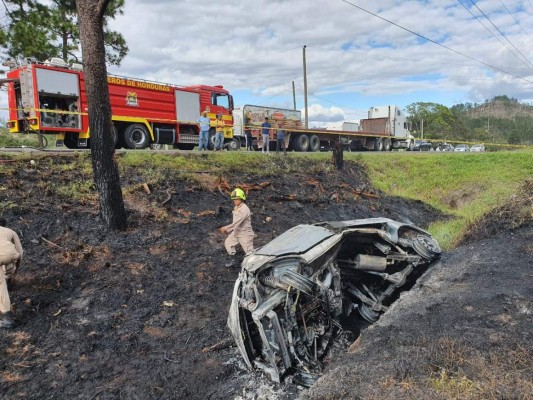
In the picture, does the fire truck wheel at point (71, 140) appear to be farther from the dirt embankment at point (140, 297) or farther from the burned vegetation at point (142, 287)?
the dirt embankment at point (140, 297)

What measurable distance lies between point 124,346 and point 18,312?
1.32m

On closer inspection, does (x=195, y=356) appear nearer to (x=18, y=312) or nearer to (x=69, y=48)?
(x=18, y=312)

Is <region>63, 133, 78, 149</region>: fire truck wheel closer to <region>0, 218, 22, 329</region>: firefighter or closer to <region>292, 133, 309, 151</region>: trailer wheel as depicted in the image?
<region>0, 218, 22, 329</region>: firefighter

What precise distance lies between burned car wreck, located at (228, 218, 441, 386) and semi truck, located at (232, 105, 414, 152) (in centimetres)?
1099

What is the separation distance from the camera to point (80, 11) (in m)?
6.51

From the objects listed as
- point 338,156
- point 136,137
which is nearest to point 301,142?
point 338,156

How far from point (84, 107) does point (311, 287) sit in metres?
11.4

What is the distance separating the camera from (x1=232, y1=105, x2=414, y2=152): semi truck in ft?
71.8

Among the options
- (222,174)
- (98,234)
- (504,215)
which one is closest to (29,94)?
(222,174)

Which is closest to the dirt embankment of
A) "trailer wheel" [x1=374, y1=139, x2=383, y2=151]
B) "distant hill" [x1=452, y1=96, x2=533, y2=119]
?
"trailer wheel" [x1=374, y1=139, x2=383, y2=151]

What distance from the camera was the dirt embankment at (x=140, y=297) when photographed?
4.21 m

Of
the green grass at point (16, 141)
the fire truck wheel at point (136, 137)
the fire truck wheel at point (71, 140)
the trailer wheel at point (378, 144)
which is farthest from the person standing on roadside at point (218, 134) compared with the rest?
the trailer wheel at point (378, 144)

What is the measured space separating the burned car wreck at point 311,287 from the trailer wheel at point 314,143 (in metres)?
17.0

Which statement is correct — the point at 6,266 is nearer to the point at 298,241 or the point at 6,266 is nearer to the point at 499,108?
the point at 298,241
